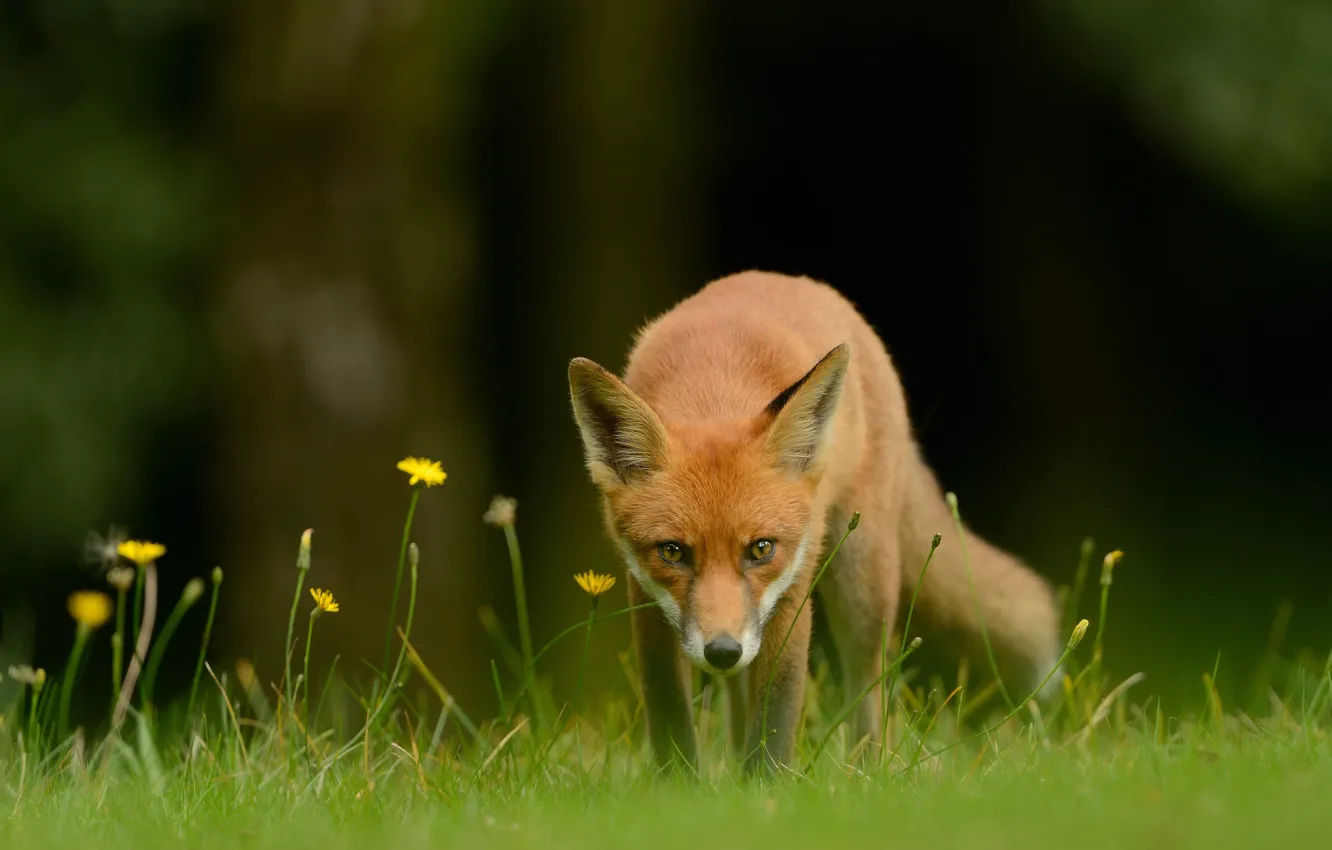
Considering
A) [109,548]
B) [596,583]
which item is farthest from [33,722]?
[596,583]

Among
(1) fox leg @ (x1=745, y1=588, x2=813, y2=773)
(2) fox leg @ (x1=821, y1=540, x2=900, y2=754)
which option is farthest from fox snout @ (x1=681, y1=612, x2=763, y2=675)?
(2) fox leg @ (x1=821, y1=540, x2=900, y2=754)

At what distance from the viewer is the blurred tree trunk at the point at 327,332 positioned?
8359 millimetres

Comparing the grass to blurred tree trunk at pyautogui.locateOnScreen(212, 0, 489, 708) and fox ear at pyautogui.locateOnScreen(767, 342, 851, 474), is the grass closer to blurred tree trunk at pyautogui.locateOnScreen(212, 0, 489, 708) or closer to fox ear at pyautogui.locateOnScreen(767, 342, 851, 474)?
fox ear at pyautogui.locateOnScreen(767, 342, 851, 474)

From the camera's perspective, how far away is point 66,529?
937 centimetres

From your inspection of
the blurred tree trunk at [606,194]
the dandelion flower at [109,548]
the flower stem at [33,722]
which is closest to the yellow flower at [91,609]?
the dandelion flower at [109,548]

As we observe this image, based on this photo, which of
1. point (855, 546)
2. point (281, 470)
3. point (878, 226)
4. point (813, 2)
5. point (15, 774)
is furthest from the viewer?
point (878, 226)

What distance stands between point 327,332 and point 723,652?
5290 millimetres

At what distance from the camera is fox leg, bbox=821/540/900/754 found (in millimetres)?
4977

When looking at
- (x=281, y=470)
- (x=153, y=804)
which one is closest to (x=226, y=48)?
(x=281, y=470)

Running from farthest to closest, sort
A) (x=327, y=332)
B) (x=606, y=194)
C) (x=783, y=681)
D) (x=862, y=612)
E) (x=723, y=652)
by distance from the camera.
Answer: (x=606, y=194)
(x=327, y=332)
(x=862, y=612)
(x=783, y=681)
(x=723, y=652)

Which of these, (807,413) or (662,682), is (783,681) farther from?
(807,413)

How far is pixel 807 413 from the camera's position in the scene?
4.15 metres

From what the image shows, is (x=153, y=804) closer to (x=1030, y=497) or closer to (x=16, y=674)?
(x=16, y=674)

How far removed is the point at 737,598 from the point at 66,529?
22.3ft
